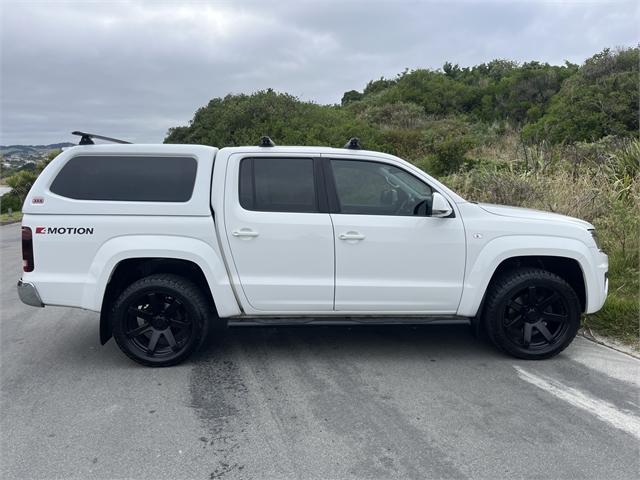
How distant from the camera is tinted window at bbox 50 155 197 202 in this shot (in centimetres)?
441

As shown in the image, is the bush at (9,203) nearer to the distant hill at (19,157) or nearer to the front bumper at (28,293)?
the distant hill at (19,157)

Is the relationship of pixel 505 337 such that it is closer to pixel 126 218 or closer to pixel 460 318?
pixel 460 318

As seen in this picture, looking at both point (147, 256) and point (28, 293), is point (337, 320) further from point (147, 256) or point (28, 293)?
point (28, 293)

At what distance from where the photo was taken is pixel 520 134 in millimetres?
20438

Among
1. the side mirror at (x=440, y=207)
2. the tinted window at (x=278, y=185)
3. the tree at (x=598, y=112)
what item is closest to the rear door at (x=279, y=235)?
the tinted window at (x=278, y=185)

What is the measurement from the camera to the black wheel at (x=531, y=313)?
14.9 feet

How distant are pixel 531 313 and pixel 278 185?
2537 mm

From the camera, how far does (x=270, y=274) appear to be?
4426 mm

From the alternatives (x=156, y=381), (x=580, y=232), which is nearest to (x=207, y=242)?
(x=156, y=381)

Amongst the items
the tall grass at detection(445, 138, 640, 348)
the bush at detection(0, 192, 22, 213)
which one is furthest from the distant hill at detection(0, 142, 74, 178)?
the tall grass at detection(445, 138, 640, 348)

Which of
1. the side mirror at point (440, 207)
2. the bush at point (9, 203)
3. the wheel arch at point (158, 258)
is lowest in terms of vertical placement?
the bush at point (9, 203)

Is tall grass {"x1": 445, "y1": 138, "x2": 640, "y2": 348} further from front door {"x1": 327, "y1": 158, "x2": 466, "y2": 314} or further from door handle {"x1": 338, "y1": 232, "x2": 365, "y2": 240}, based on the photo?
door handle {"x1": 338, "y1": 232, "x2": 365, "y2": 240}

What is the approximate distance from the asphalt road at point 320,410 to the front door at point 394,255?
0.58 m

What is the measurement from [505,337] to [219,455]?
2722mm
